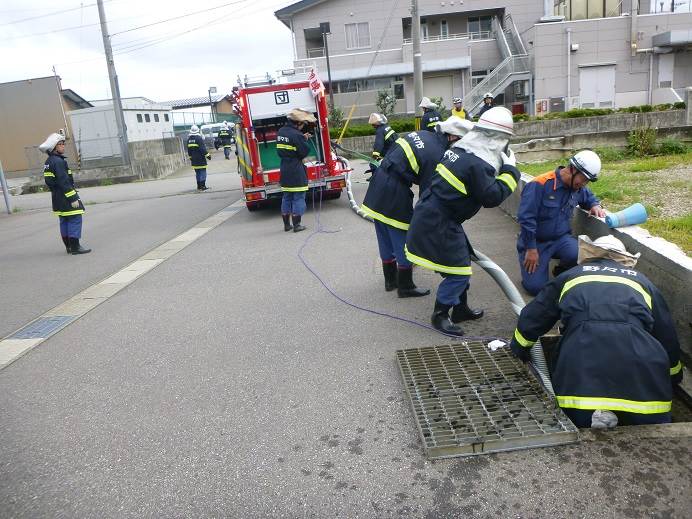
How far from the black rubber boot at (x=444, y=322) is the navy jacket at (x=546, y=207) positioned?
1.13m

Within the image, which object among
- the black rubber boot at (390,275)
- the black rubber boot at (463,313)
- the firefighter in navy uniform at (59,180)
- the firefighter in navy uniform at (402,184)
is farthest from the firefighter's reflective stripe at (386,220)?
the firefighter in navy uniform at (59,180)

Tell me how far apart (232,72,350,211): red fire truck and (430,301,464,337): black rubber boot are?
21.9 feet

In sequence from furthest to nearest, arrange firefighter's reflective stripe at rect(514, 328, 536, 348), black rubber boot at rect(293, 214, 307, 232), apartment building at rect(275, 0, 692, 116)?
1. apartment building at rect(275, 0, 692, 116)
2. black rubber boot at rect(293, 214, 307, 232)
3. firefighter's reflective stripe at rect(514, 328, 536, 348)

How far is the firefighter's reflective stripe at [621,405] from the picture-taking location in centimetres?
294

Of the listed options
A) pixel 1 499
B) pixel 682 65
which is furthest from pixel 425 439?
pixel 682 65

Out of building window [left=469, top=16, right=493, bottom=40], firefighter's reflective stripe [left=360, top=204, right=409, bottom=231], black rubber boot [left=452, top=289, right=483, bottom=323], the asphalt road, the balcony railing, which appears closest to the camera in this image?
the asphalt road

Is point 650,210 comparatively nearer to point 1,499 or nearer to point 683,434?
point 683,434

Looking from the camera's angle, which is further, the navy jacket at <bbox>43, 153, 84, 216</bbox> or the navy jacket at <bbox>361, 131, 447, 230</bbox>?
the navy jacket at <bbox>43, 153, 84, 216</bbox>

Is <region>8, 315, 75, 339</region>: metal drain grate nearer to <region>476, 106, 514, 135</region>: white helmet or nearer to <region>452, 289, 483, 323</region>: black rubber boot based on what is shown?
<region>452, 289, 483, 323</region>: black rubber boot

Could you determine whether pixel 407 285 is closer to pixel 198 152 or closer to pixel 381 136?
pixel 381 136

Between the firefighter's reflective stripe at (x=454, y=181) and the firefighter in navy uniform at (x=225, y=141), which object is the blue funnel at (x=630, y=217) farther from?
the firefighter in navy uniform at (x=225, y=141)

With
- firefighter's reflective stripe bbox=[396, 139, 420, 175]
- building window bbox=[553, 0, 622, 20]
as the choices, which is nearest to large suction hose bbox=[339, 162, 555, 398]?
firefighter's reflective stripe bbox=[396, 139, 420, 175]

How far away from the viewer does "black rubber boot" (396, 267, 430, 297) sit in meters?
5.61

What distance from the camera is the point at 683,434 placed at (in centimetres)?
299
